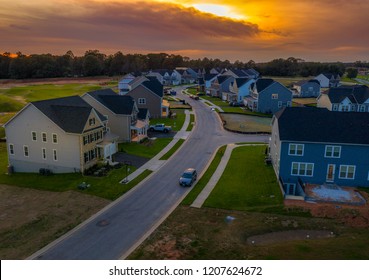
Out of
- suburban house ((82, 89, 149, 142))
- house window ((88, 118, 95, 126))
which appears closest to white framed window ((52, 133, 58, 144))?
house window ((88, 118, 95, 126))

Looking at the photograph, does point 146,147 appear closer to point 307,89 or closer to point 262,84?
point 262,84

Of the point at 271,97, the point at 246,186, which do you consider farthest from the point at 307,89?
the point at 246,186

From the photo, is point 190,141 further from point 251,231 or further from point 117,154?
point 251,231

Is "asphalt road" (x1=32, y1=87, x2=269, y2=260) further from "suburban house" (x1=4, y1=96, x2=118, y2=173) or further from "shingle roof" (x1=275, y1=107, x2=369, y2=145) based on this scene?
"shingle roof" (x1=275, y1=107, x2=369, y2=145)

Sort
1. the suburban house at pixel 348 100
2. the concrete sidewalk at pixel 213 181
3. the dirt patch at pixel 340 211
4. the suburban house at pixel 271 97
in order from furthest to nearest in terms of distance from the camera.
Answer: the suburban house at pixel 271 97, the suburban house at pixel 348 100, the concrete sidewalk at pixel 213 181, the dirt patch at pixel 340 211

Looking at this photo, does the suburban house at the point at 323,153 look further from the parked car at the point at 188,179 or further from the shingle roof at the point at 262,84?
the shingle roof at the point at 262,84

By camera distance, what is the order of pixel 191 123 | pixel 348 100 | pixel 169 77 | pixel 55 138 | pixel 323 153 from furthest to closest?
pixel 169 77 → pixel 348 100 → pixel 191 123 → pixel 55 138 → pixel 323 153

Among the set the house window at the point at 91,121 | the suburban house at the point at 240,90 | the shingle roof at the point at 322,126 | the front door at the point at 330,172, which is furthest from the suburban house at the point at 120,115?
the suburban house at the point at 240,90
